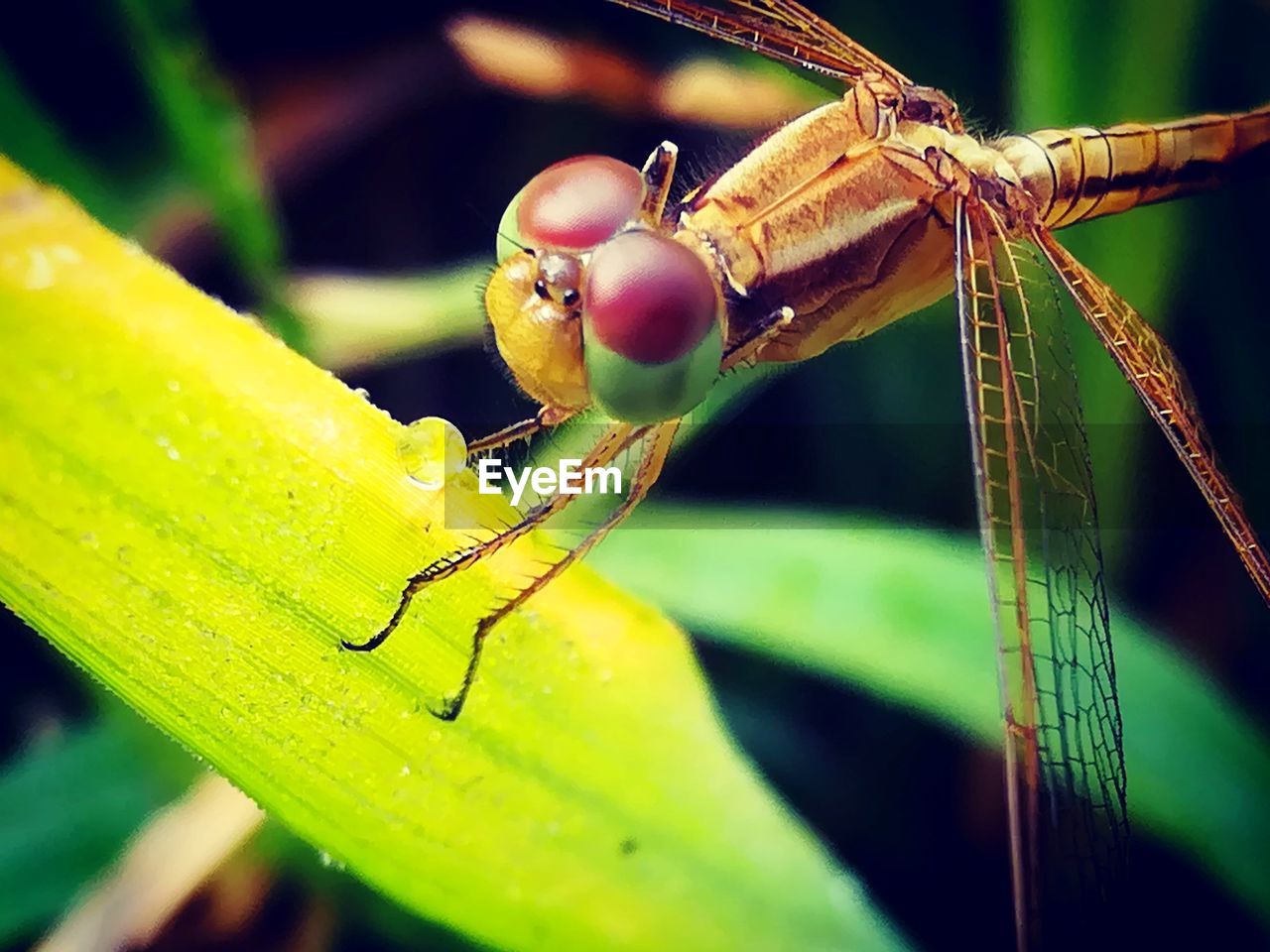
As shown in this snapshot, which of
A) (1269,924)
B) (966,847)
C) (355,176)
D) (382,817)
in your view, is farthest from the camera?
(355,176)

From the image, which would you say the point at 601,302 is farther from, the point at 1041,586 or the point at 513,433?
the point at 1041,586

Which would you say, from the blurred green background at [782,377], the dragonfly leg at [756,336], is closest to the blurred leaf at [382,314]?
the blurred green background at [782,377]

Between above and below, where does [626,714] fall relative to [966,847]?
below

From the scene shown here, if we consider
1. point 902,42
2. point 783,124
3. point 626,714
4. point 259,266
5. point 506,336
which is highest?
point 902,42

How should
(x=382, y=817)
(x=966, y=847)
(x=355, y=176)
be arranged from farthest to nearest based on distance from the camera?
(x=355, y=176) < (x=966, y=847) < (x=382, y=817)

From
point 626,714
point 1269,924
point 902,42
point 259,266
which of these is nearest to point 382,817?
point 626,714

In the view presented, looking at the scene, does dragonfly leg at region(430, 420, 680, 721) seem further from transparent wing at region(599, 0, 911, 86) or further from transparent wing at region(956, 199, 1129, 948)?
transparent wing at region(599, 0, 911, 86)

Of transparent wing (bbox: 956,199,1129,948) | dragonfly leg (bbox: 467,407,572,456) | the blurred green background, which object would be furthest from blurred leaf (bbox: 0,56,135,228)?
transparent wing (bbox: 956,199,1129,948)

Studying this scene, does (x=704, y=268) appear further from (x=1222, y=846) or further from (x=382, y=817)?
(x=1222, y=846)
